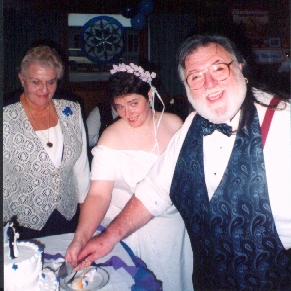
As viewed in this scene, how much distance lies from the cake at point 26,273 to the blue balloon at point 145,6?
17.2 ft

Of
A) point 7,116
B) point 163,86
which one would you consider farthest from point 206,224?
point 163,86

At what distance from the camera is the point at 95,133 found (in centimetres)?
406

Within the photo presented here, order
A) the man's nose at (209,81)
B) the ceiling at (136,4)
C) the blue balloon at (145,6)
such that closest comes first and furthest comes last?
1. the man's nose at (209,81)
2. the ceiling at (136,4)
3. the blue balloon at (145,6)

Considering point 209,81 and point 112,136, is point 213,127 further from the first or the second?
point 112,136

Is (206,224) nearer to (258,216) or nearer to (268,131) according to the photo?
(258,216)

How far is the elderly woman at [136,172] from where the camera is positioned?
7.38 feet

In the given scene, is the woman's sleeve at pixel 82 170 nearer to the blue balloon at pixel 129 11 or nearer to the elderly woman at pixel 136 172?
the elderly woman at pixel 136 172

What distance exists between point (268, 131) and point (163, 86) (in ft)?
17.7

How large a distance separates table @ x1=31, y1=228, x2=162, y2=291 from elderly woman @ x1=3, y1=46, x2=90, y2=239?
0.45 meters

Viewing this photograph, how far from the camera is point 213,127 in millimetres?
1689

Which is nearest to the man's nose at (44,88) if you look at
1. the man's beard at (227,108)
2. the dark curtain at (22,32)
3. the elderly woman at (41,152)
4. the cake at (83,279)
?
the elderly woman at (41,152)

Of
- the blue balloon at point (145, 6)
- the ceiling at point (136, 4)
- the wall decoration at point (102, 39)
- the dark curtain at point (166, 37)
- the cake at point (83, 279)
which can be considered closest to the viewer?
the cake at point (83, 279)

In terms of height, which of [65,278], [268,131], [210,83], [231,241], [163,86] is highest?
[163,86]

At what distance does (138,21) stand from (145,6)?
29 centimetres
